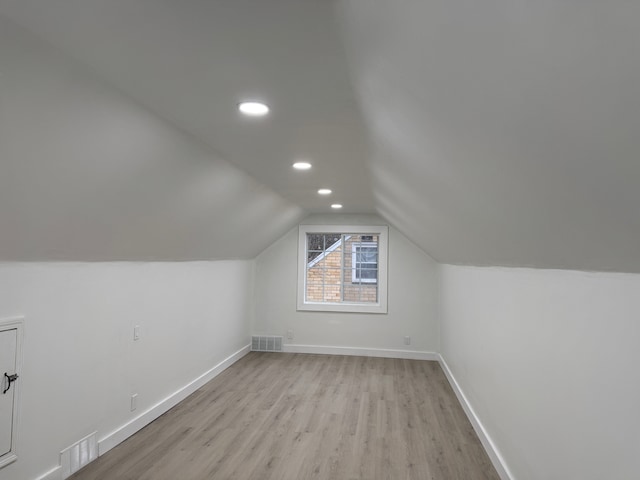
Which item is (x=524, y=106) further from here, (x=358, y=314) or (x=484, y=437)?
(x=358, y=314)

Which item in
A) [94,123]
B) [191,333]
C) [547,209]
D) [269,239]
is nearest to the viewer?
[547,209]

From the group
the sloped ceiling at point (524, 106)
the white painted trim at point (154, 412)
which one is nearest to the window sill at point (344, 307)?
the white painted trim at point (154, 412)

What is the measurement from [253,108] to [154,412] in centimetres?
284

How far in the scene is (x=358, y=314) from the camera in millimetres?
5879

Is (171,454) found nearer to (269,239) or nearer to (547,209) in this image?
(547,209)

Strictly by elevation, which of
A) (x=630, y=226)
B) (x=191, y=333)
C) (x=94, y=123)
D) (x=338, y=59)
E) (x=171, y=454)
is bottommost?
(x=171, y=454)

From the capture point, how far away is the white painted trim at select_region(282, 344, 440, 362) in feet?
18.6

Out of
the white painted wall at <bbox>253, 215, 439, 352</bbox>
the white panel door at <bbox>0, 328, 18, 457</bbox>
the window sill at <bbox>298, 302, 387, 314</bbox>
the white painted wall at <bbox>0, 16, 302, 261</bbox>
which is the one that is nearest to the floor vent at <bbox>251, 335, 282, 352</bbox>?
the white painted wall at <bbox>253, 215, 439, 352</bbox>

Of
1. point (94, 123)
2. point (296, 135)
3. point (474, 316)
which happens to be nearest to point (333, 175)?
point (296, 135)

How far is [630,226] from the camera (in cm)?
82

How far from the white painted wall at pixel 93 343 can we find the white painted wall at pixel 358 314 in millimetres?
1893

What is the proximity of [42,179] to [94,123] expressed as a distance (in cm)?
35

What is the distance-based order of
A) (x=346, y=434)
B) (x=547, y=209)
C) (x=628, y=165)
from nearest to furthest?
(x=628, y=165) < (x=547, y=209) < (x=346, y=434)

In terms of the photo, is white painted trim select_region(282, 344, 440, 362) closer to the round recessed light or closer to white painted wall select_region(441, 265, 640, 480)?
white painted wall select_region(441, 265, 640, 480)
